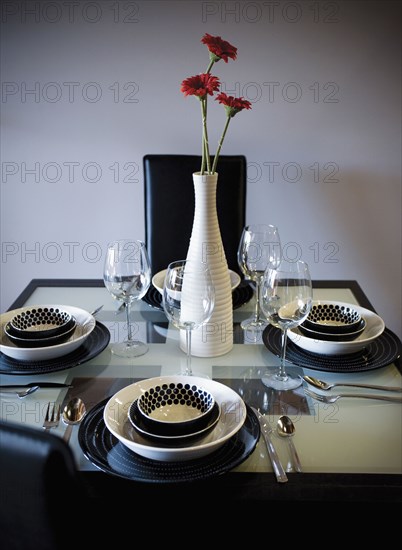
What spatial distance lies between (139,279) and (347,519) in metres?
0.68

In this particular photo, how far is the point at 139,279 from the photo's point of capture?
1.39 meters

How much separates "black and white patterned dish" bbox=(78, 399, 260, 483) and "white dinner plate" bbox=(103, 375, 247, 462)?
0.04ft

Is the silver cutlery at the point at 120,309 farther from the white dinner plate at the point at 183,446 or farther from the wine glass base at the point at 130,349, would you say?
the white dinner plate at the point at 183,446

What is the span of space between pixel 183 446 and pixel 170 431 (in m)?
0.03

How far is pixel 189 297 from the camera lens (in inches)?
49.3

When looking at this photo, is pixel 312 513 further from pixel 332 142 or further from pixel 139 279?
pixel 332 142

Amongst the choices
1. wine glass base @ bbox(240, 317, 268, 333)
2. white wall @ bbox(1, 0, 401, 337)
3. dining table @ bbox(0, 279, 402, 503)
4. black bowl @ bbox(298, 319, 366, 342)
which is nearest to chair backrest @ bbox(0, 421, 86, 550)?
dining table @ bbox(0, 279, 402, 503)

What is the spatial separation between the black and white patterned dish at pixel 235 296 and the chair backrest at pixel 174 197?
326 millimetres

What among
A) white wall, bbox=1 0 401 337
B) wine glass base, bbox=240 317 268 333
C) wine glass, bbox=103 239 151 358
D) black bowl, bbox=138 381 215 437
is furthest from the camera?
white wall, bbox=1 0 401 337

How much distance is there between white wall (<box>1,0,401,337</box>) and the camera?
7.73ft

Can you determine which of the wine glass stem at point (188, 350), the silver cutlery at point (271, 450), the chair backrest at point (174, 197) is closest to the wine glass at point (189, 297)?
the wine glass stem at point (188, 350)

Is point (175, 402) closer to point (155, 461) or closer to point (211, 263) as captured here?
point (155, 461)

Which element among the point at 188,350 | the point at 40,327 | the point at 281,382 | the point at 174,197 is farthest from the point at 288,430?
the point at 174,197

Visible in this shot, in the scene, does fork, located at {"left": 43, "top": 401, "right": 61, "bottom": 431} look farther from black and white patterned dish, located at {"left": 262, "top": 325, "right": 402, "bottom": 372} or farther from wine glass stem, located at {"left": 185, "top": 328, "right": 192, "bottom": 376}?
black and white patterned dish, located at {"left": 262, "top": 325, "right": 402, "bottom": 372}
